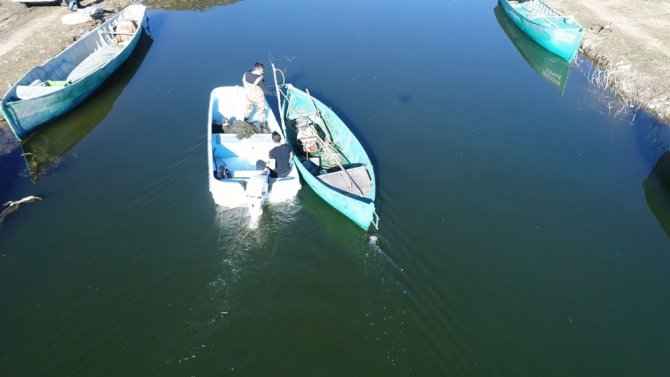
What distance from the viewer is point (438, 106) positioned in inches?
682

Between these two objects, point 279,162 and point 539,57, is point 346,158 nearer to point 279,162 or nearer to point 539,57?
point 279,162

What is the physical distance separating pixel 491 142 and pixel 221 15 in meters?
18.3

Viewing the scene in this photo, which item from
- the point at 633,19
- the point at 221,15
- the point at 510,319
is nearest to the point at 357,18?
the point at 221,15

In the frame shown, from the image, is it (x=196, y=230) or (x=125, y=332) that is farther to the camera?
(x=196, y=230)

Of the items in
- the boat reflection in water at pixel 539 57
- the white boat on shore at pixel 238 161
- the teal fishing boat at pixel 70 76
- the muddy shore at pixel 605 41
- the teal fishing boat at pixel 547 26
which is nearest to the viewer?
the white boat on shore at pixel 238 161

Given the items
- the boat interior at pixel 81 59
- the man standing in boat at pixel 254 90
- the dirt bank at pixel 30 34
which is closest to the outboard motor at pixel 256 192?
the man standing in boat at pixel 254 90

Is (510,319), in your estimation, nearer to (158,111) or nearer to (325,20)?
(158,111)

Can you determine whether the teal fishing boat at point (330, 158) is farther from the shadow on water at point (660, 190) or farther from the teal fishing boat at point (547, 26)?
the teal fishing boat at point (547, 26)

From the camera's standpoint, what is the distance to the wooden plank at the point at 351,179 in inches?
469

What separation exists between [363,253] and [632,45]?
64.8ft

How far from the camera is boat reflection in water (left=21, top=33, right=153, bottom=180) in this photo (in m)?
13.8

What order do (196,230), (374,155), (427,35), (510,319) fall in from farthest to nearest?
(427,35) → (374,155) → (196,230) → (510,319)

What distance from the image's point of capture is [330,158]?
13523mm

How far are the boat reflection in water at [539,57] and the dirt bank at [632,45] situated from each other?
1.84 metres
